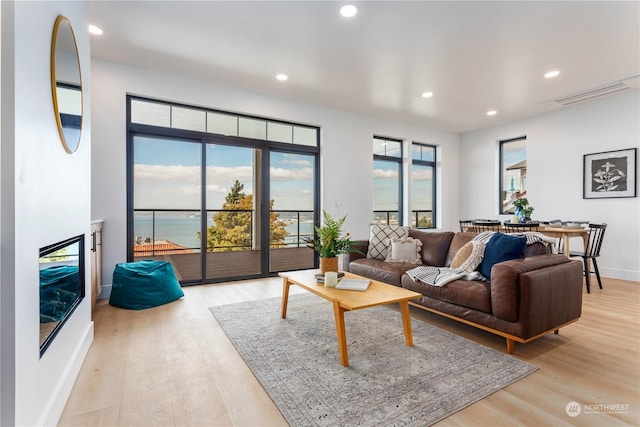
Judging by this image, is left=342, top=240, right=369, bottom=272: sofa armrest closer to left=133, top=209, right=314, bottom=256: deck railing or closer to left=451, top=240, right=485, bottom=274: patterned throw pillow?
left=133, top=209, right=314, bottom=256: deck railing

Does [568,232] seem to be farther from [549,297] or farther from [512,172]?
[512,172]

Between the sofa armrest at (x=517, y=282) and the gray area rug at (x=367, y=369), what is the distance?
33 centimetres

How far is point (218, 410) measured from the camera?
159 centimetres

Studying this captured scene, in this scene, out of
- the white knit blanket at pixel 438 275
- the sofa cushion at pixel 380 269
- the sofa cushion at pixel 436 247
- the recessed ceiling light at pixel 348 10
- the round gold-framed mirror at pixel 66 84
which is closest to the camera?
the round gold-framed mirror at pixel 66 84

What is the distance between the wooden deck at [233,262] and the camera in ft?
13.9

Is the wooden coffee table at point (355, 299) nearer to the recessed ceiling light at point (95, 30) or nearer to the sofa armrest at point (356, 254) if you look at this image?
the sofa armrest at point (356, 254)

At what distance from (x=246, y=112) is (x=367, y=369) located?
147 inches

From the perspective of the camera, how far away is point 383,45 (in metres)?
3.16

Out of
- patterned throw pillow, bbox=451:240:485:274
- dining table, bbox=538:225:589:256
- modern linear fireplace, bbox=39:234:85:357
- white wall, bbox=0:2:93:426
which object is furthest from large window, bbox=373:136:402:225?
white wall, bbox=0:2:93:426

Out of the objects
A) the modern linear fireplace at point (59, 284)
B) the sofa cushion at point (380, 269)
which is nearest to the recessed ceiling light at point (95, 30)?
the modern linear fireplace at point (59, 284)

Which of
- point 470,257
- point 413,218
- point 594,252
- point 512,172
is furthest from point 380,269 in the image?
point 512,172

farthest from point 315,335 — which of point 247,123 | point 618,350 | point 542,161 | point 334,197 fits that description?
point 542,161

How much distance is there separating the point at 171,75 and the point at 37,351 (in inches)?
140

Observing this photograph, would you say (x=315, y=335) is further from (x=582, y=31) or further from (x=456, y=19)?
(x=582, y=31)
